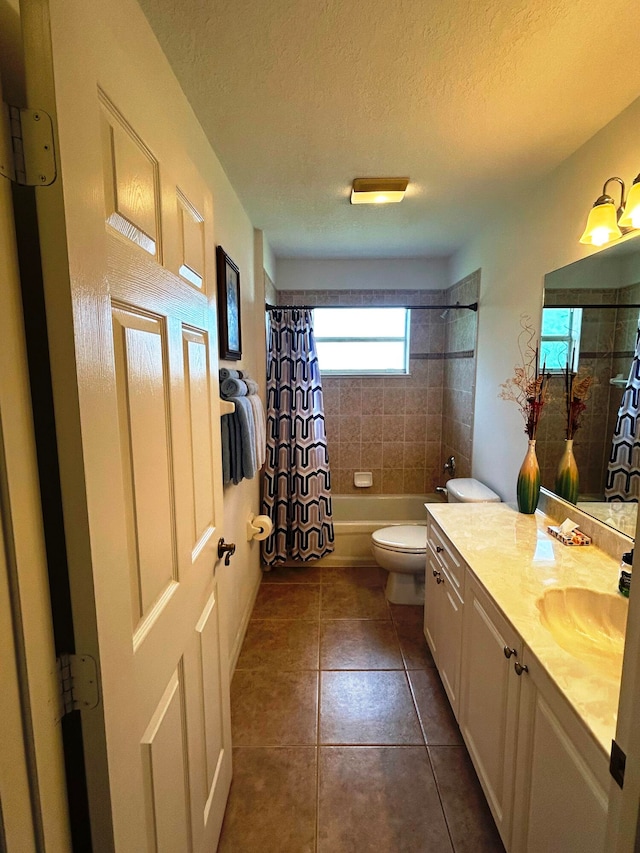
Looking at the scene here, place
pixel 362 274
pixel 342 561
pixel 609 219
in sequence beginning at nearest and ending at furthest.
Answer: pixel 609 219
pixel 342 561
pixel 362 274

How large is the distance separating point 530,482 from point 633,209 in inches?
45.3

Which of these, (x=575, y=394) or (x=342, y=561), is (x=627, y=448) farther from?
(x=342, y=561)

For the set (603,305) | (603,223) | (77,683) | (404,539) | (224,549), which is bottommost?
(404,539)

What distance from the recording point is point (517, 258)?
2201 mm

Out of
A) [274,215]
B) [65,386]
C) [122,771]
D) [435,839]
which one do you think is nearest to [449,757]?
[435,839]

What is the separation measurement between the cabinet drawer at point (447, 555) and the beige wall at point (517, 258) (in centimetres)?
58

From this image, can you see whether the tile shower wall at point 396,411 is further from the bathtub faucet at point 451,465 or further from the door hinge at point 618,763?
the door hinge at point 618,763

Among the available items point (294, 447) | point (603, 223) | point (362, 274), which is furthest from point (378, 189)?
point (294, 447)

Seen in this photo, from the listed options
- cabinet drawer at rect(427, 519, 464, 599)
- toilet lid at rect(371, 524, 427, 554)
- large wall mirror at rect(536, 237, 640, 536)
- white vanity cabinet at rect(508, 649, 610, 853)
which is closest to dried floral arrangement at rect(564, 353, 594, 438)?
→ large wall mirror at rect(536, 237, 640, 536)

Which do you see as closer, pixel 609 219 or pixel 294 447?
pixel 609 219

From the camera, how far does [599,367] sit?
163 centimetres

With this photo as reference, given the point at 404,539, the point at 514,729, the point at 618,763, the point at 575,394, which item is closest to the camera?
the point at 618,763

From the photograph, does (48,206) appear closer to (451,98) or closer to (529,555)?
(451,98)

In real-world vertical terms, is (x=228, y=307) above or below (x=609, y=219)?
below
